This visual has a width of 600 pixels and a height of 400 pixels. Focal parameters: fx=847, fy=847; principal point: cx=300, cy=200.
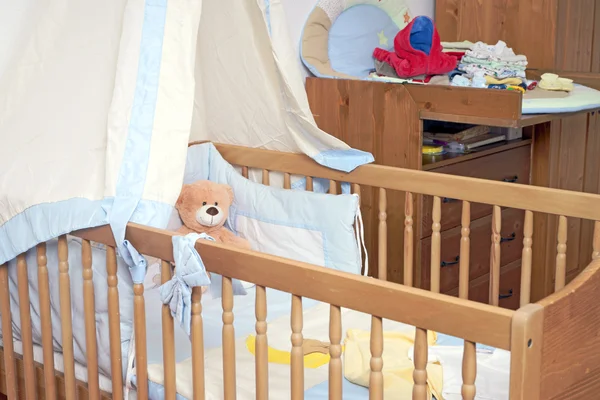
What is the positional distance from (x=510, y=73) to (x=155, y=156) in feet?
4.53

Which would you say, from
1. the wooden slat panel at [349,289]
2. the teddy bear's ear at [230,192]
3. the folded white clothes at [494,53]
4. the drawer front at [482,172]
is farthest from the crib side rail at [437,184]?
the folded white clothes at [494,53]

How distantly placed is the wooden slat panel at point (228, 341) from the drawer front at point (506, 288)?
1.21 meters

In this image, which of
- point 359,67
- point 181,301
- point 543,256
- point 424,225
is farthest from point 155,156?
point 543,256

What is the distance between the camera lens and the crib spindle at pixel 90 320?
1790 mm

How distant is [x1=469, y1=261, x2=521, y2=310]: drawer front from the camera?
2.63 m

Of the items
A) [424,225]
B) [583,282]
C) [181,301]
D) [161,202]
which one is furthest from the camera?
[424,225]

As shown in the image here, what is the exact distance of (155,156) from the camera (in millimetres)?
1778

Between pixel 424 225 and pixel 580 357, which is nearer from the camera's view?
pixel 580 357

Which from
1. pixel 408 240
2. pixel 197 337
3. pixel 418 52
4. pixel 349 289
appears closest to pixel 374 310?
pixel 349 289

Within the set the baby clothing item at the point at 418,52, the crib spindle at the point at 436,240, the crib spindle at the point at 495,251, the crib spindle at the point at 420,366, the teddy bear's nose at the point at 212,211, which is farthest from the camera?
the baby clothing item at the point at 418,52

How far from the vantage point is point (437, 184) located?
203 cm

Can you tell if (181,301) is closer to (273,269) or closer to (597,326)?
(273,269)

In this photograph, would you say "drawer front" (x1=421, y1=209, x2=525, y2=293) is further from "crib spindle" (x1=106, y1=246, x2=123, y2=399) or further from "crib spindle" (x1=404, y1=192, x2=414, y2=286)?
"crib spindle" (x1=106, y1=246, x2=123, y2=399)

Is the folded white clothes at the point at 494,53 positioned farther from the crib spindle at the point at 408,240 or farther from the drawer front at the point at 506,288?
the crib spindle at the point at 408,240
